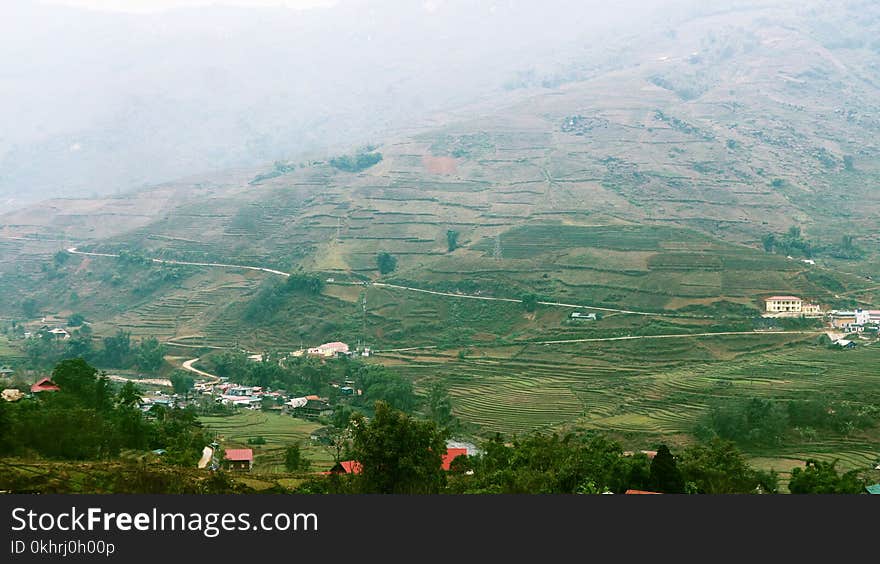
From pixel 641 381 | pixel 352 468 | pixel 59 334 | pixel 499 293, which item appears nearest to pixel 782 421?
pixel 641 381

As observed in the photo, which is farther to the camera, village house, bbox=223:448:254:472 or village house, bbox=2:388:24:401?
village house, bbox=223:448:254:472

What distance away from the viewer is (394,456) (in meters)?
16.7

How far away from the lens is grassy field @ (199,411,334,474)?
26047mm

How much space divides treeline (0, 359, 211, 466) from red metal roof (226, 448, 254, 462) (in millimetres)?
810

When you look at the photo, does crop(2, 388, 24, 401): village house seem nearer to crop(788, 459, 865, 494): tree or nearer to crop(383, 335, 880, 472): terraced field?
crop(383, 335, 880, 472): terraced field

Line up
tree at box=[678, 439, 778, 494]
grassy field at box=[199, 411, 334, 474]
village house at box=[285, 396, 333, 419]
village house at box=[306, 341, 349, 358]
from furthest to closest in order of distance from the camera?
village house at box=[306, 341, 349, 358]
village house at box=[285, 396, 333, 419]
grassy field at box=[199, 411, 334, 474]
tree at box=[678, 439, 778, 494]

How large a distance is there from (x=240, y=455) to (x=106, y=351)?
2353cm

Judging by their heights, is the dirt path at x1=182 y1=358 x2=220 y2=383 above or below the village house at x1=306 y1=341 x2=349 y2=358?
below

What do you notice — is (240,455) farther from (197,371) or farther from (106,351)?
(106,351)

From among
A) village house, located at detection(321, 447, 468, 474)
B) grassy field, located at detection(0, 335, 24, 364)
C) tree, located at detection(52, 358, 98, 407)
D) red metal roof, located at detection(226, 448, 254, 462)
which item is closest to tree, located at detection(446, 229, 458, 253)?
grassy field, located at detection(0, 335, 24, 364)

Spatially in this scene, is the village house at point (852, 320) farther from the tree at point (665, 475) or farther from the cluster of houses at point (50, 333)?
the cluster of houses at point (50, 333)

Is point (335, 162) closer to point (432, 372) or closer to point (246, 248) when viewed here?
Result: point (246, 248)

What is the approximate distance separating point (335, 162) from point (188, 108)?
76.5m

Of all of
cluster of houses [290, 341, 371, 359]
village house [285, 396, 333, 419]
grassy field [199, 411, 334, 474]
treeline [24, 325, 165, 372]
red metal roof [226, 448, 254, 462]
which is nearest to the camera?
red metal roof [226, 448, 254, 462]
